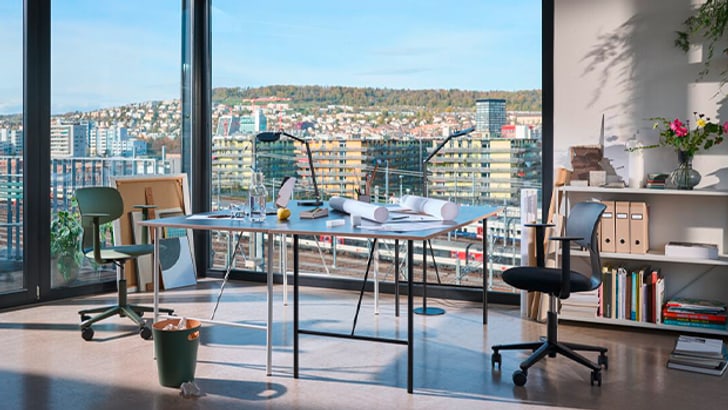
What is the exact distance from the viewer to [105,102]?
20.2 feet

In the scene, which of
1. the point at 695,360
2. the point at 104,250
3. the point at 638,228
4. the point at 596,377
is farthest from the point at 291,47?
the point at 695,360

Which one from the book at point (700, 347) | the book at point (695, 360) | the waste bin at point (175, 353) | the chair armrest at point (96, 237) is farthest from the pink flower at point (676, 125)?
the chair armrest at point (96, 237)

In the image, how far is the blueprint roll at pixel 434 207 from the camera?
13.6ft

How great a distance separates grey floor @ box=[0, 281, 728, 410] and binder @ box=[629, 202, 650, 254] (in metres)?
0.57

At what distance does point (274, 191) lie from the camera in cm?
664

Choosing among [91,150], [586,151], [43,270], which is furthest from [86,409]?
[586,151]

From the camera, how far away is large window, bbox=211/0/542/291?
5641 millimetres

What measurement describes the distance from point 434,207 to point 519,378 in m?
1.10

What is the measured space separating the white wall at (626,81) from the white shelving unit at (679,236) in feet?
0.57

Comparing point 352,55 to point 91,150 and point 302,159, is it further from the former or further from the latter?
point 91,150

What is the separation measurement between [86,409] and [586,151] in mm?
3532

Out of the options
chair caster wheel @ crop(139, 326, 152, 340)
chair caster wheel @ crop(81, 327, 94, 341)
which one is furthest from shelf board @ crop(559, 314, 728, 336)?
chair caster wheel @ crop(81, 327, 94, 341)

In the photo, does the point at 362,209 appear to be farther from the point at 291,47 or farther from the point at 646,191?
the point at 291,47

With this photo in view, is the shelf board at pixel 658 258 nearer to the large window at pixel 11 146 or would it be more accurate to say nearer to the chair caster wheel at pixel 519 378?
the chair caster wheel at pixel 519 378
